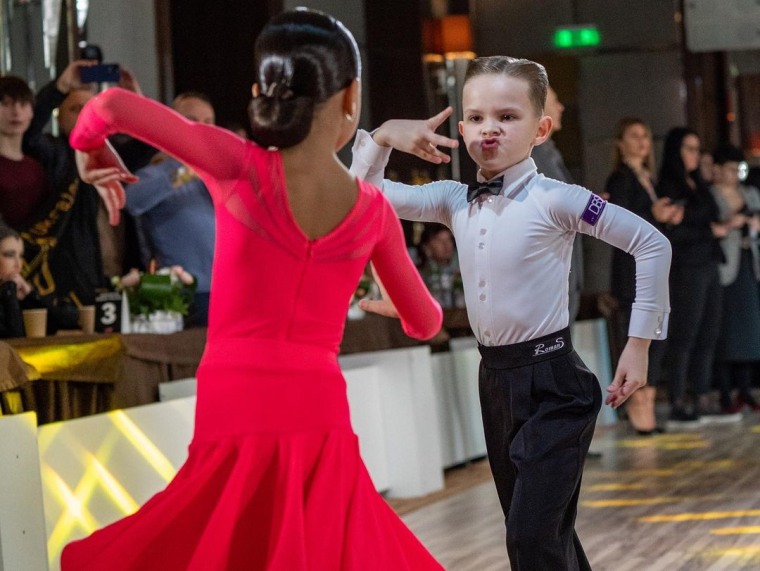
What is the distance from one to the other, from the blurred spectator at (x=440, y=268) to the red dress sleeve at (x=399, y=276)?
4.85 meters

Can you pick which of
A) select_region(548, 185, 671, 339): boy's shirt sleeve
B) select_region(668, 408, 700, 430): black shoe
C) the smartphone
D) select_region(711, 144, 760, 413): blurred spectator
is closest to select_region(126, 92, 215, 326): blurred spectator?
the smartphone

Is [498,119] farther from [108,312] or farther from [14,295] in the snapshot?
[108,312]

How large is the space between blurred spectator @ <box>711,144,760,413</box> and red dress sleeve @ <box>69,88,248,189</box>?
6794mm

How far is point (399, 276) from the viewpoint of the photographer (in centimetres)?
204

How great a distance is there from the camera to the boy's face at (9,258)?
415cm

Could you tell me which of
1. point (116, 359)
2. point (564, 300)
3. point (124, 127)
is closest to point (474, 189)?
point (564, 300)

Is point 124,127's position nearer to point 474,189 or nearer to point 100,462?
point 474,189

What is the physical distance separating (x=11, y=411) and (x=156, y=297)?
1.21 m

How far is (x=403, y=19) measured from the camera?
31.7ft

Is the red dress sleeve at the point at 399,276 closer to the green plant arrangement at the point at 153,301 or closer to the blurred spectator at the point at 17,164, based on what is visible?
the green plant arrangement at the point at 153,301

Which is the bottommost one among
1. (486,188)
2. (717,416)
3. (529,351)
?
(717,416)

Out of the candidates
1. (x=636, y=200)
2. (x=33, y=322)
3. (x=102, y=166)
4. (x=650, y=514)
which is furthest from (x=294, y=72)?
(x=636, y=200)

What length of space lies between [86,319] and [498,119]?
7.18 ft

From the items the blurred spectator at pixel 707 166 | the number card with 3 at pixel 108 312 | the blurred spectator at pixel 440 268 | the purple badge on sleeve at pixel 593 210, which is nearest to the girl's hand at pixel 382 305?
the purple badge on sleeve at pixel 593 210
